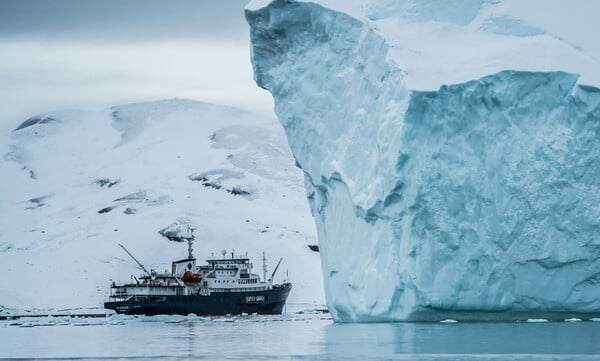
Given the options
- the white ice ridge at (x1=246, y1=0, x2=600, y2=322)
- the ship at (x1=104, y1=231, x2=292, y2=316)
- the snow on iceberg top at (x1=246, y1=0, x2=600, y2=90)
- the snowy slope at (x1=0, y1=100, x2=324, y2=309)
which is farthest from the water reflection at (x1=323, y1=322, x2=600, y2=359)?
the snowy slope at (x1=0, y1=100, x2=324, y2=309)

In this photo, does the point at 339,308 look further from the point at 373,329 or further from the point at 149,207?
the point at 149,207

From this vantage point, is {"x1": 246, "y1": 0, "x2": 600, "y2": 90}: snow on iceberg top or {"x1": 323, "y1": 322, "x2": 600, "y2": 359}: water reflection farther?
{"x1": 246, "y1": 0, "x2": 600, "y2": 90}: snow on iceberg top

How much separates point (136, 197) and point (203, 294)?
31426 mm

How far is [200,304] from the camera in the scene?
1905 inches

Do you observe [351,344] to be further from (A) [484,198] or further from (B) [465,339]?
(A) [484,198]

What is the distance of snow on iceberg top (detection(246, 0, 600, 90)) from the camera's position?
25.6 meters

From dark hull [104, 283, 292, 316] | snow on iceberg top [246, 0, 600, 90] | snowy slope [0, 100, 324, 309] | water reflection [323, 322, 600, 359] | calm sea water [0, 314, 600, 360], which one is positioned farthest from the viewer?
snowy slope [0, 100, 324, 309]

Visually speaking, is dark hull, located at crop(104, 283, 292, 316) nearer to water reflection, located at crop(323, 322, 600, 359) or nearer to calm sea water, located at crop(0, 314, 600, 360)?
calm sea water, located at crop(0, 314, 600, 360)

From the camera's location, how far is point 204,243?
6625 cm

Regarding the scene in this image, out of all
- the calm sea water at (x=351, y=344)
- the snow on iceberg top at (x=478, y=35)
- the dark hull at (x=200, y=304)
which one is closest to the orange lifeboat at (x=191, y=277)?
the dark hull at (x=200, y=304)

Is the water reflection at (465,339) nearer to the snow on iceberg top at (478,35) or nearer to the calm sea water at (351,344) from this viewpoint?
the calm sea water at (351,344)

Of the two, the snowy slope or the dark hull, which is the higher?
the snowy slope

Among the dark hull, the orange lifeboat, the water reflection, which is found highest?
the orange lifeboat

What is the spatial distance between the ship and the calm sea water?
18340mm
